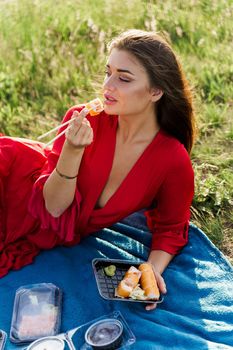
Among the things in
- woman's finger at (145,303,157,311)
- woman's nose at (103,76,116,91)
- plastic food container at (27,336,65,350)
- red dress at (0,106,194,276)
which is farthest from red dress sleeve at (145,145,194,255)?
plastic food container at (27,336,65,350)

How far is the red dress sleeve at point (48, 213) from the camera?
346 centimetres

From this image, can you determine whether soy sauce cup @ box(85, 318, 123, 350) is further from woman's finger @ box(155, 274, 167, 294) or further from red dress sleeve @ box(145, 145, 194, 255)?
red dress sleeve @ box(145, 145, 194, 255)

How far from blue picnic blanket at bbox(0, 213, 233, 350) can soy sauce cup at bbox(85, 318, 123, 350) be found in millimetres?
90

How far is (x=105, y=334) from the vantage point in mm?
3152

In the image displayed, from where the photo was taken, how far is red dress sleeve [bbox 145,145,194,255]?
3.47 m

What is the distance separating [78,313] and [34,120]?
2.28 meters

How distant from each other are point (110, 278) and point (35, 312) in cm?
43

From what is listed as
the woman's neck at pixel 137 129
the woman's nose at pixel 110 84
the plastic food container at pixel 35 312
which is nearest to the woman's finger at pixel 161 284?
the plastic food container at pixel 35 312

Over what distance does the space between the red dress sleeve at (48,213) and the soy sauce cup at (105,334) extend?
0.55 m

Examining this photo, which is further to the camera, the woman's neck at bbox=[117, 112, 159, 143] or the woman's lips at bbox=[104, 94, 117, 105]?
the woman's neck at bbox=[117, 112, 159, 143]

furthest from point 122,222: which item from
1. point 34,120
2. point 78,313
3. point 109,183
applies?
point 34,120

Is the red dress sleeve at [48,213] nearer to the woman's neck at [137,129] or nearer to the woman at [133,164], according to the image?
the woman at [133,164]

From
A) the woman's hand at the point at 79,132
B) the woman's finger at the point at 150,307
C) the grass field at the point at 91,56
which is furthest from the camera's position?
the grass field at the point at 91,56

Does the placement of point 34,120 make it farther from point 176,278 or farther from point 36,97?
point 176,278
